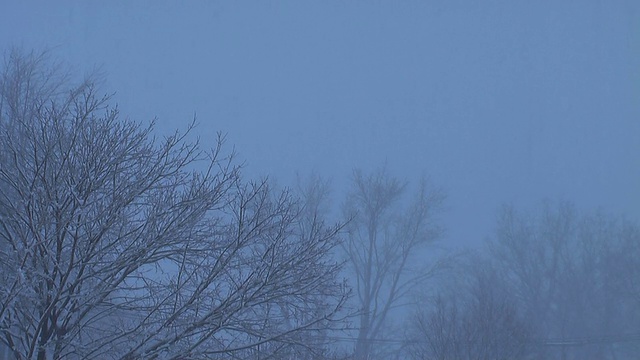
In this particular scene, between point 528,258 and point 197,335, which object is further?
point 528,258

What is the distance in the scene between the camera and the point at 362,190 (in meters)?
29.7

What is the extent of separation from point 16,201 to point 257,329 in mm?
2970

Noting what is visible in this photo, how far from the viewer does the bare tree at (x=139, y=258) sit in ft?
26.7

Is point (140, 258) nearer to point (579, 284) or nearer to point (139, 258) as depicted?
point (139, 258)

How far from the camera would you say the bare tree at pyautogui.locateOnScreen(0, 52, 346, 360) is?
26.7ft

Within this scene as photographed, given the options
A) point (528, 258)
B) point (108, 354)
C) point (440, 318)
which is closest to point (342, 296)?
point (108, 354)

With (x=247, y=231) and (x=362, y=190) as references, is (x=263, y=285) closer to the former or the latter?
(x=247, y=231)

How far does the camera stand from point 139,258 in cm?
834

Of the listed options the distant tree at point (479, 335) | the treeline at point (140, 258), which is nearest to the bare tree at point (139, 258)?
the treeline at point (140, 258)

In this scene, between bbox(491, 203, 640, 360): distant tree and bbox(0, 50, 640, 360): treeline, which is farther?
bbox(491, 203, 640, 360): distant tree

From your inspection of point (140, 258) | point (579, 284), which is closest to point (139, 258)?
point (140, 258)

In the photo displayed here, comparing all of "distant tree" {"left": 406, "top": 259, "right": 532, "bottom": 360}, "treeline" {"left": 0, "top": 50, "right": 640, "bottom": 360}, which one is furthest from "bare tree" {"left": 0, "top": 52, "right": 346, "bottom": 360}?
"distant tree" {"left": 406, "top": 259, "right": 532, "bottom": 360}

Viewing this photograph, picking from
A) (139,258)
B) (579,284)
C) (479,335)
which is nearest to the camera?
(139,258)

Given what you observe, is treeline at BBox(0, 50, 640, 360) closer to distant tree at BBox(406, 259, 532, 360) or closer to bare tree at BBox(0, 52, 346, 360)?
bare tree at BBox(0, 52, 346, 360)
